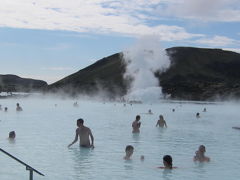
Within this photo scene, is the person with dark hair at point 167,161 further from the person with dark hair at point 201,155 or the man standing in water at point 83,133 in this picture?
the man standing in water at point 83,133

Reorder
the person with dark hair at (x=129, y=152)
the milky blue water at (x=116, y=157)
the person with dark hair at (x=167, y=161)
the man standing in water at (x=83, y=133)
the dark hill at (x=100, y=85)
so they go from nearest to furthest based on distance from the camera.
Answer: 1. the milky blue water at (x=116, y=157)
2. the person with dark hair at (x=167, y=161)
3. the person with dark hair at (x=129, y=152)
4. the man standing in water at (x=83, y=133)
5. the dark hill at (x=100, y=85)

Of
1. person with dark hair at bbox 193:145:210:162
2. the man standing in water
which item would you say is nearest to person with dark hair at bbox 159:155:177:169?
person with dark hair at bbox 193:145:210:162

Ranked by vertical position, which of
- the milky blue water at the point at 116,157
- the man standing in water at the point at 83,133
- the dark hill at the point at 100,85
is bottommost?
the milky blue water at the point at 116,157

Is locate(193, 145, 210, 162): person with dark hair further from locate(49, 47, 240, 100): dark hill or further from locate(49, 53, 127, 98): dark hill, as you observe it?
locate(49, 53, 127, 98): dark hill

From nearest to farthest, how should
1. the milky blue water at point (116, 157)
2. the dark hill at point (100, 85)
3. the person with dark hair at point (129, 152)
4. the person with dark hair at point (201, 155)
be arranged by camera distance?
the milky blue water at point (116, 157)
the person with dark hair at point (201, 155)
the person with dark hair at point (129, 152)
the dark hill at point (100, 85)

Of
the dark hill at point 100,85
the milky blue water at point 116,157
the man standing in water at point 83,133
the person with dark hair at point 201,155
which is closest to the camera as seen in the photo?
the milky blue water at point 116,157

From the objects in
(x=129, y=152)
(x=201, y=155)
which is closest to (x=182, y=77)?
(x=201, y=155)

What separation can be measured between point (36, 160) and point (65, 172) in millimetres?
2023

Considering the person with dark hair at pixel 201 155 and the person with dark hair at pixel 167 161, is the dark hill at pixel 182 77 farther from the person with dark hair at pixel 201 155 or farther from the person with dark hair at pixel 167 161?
the person with dark hair at pixel 167 161

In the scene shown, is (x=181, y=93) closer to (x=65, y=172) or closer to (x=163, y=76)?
(x=163, y=76)

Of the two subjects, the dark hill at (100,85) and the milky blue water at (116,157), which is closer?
the milky blue water at (116,157)

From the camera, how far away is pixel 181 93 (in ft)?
381

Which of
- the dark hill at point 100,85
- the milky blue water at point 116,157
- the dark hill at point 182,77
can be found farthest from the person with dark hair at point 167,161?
the dark hill at point 100,85

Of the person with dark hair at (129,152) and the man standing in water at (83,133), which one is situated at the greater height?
the man standing in water at (83,133)
